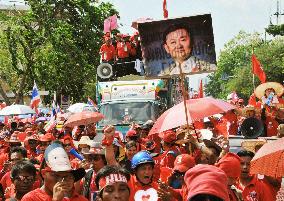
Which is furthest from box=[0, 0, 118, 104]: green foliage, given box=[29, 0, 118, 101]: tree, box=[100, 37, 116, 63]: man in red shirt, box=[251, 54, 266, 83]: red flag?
box=[251, 54, 266, 83]: red flag

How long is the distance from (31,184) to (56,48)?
27.0m

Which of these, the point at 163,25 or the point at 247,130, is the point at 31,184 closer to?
the point at 163,25

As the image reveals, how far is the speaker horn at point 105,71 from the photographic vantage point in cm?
1834

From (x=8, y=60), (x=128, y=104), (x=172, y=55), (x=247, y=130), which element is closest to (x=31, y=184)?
(x=172, y=55)

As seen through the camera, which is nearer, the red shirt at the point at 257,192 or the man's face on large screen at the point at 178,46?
the red shirt at the point at 257,192

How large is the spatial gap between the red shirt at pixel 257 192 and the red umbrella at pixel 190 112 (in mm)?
1845

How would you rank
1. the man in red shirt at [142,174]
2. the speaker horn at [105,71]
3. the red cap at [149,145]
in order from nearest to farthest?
the man in red shirt at [142,174], the red cap at [149,145], the speaker horn at [105,71]

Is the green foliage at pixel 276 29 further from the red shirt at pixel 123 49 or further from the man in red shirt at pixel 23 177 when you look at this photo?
the man in red shirt at pixel 23 177

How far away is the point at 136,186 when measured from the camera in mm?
5898

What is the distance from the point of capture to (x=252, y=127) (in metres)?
12.0

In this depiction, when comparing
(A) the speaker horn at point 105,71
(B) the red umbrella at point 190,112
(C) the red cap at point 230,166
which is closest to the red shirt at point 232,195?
(C) the red cap at point 230,166

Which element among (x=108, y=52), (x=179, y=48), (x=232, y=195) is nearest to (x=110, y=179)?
(x=232, y=195)

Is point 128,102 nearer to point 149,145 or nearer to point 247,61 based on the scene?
point 149,145

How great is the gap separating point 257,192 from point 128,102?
33.8 ft
